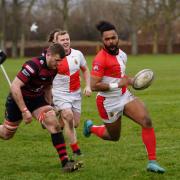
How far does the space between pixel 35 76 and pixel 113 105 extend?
1.18 metres

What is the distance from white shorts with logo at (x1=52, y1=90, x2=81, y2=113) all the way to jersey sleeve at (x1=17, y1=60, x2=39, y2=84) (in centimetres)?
168

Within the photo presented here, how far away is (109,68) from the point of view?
8.24 meters

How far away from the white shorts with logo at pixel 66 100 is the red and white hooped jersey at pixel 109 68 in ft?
4.88

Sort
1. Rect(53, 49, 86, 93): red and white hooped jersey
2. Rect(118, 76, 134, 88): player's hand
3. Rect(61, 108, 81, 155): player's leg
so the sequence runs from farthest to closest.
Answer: Rect(53, 49, 86, 93): red and white hooped jersey, Rect(61, 108, 81, 155): player's leg, Rect(118, 76, 134, 88): player's hand

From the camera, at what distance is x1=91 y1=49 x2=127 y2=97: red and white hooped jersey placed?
8164mm

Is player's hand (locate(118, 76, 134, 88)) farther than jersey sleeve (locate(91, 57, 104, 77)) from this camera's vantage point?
No


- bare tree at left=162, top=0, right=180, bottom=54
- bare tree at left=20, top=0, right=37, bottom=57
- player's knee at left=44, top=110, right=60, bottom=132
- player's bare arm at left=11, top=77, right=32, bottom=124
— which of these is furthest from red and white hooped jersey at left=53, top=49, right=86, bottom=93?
bare tree at left=20, top=0, right=37, bottom=57

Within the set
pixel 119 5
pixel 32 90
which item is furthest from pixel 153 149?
pixel 119 5

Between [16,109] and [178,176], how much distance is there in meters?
2.50

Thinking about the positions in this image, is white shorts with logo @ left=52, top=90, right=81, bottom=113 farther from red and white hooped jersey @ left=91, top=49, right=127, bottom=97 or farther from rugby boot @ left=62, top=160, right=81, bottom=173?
rugby boot @ left=62, top=160, right=81, bottom=173

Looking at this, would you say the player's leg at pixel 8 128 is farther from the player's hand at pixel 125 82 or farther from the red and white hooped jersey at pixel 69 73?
the player's hand at pixel 125 82

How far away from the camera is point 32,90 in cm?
848

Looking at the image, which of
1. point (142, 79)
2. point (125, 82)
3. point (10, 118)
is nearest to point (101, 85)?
point (125, 82)

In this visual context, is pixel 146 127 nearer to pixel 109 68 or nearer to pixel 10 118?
pixel 109 68
